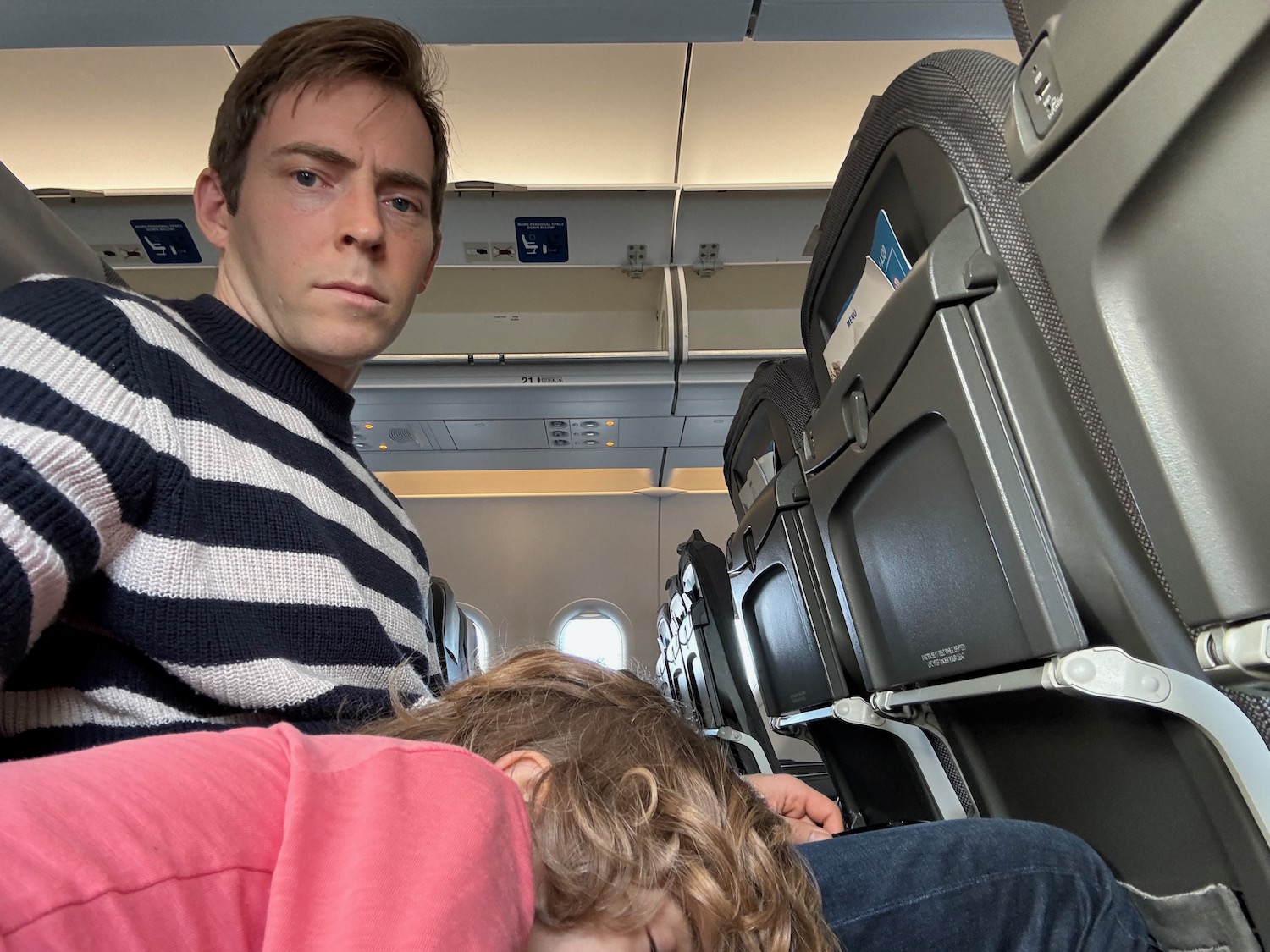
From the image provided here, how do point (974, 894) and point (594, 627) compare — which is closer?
point (974, 894)

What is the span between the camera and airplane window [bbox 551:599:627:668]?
10859mm

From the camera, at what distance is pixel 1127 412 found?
0.89 m

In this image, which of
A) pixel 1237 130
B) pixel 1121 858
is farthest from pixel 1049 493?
pixel 1121 858

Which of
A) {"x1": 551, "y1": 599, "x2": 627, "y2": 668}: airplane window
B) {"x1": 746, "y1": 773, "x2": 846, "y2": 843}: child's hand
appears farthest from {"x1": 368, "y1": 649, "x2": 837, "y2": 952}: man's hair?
{"x1": 551, "y1": 599, "x2": 627, "y2": 668}: airplane window

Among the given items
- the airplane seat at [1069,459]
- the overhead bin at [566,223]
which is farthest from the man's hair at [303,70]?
the overhead bin at [566,223]

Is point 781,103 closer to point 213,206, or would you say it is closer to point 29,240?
point 213,206

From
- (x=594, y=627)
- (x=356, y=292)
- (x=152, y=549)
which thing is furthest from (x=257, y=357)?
(x=594, y=627)

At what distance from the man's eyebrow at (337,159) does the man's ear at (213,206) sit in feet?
0.68

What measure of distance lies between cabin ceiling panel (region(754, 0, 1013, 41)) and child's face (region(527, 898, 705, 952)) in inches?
104

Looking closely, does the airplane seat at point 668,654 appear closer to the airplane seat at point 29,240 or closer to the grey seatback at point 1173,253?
the airplane seat at point 29,240

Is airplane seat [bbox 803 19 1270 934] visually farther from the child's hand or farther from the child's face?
the child's face

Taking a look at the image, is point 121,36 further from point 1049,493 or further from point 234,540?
point 1049,493

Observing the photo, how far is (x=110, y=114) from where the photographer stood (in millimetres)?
4559

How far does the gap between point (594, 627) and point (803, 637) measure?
8450mm
